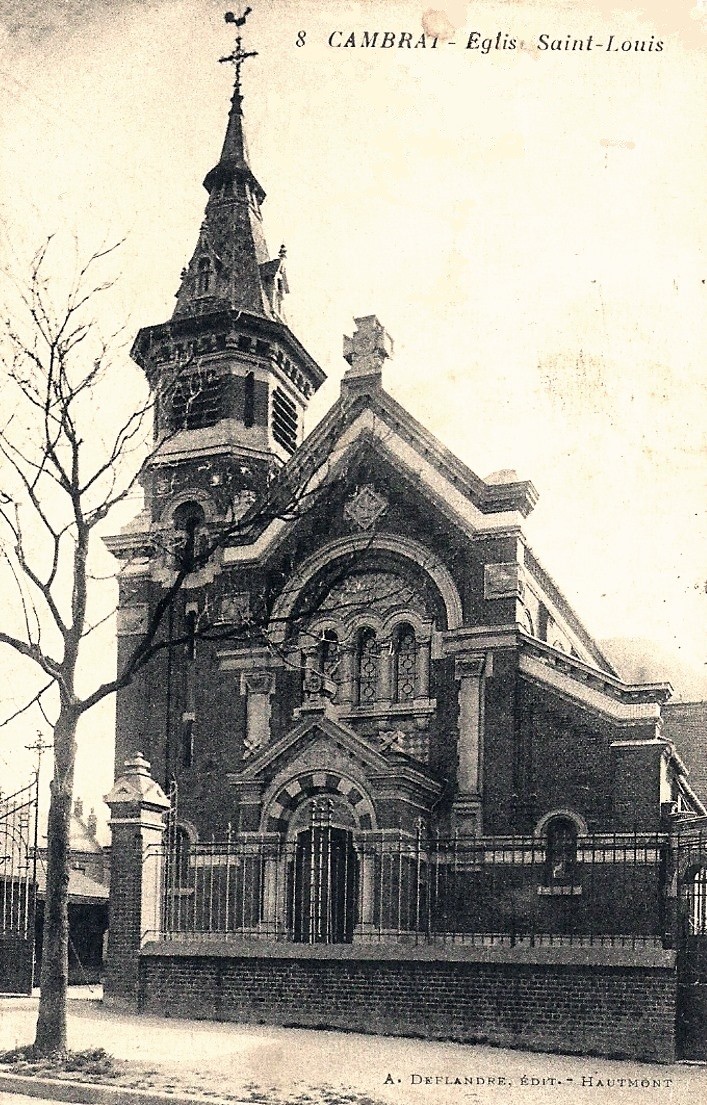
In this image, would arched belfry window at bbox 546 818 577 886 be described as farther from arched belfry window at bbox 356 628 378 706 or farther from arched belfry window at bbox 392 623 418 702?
arched belfry window at bbox 356 628 378 706

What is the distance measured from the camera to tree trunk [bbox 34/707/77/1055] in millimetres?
13062

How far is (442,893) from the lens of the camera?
69.2ft

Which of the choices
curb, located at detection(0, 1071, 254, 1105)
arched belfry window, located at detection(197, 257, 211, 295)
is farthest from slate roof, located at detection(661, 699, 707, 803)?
curb, located at detection(0, 1071, 254, 1105)

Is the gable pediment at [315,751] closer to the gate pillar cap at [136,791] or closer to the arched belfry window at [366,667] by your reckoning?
the arched belfry window at [366,667]

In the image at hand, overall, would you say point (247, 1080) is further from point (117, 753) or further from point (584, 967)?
point (117, 753)

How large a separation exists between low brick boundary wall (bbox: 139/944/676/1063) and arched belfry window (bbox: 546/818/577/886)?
5.86 m

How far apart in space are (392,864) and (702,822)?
472 cm

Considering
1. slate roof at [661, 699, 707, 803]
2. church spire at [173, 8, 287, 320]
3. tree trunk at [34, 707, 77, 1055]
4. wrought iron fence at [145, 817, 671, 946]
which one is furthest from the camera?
slate roof at [661, 699, 707, 803]

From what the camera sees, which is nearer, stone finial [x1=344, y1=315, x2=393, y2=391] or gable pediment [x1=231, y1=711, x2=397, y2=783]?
gable pediment [x1=231, y1=711, x2=397, y2=783]

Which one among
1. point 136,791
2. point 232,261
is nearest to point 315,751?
point 136,791

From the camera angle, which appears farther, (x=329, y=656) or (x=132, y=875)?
(x=329, y=656)

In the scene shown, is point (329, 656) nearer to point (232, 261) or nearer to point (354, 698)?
point (354, 698)

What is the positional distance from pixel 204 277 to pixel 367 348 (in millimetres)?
5225

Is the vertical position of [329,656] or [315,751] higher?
[329,656]
